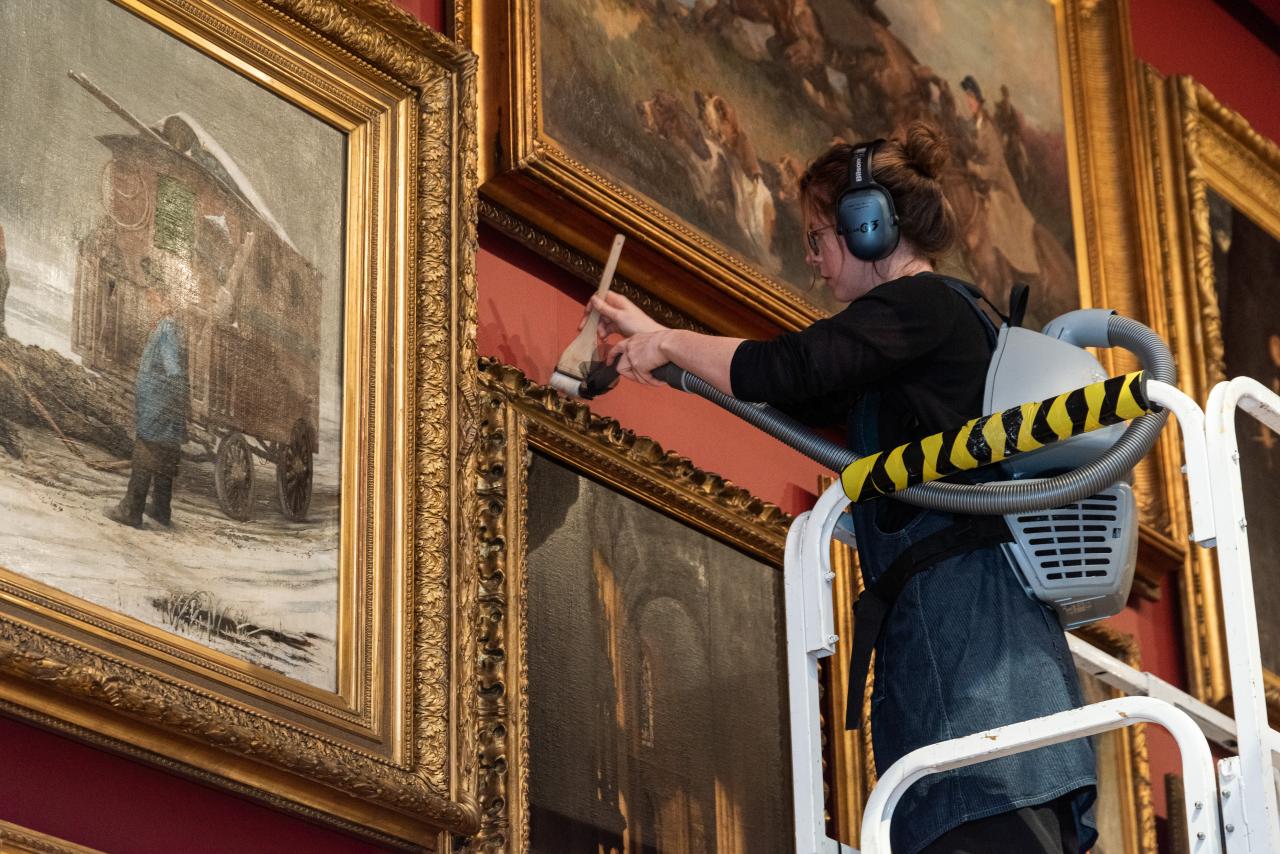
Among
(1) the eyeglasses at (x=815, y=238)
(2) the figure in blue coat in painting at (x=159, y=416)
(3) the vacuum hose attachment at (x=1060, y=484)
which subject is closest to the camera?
(3) the vacuum hose attachment at (x=1060, y=484)

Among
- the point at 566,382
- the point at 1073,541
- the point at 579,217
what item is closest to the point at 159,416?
the point at 566,382

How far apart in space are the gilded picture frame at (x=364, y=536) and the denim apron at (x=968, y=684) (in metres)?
0.72

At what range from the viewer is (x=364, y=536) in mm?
3451

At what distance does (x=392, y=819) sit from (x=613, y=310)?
0.95m

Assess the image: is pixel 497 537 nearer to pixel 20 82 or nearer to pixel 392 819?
pixel 392 819

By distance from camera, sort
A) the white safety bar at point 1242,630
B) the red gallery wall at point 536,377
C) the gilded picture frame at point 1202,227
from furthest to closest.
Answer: the gilded picture frame at point 1202,227 < the red gallery wall at point 536,377 < the white safety bar at point 1242,630

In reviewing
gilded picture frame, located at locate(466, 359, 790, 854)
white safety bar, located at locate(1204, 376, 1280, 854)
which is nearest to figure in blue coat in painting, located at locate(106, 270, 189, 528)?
gilded picture frame, located at locate(466, 359, 790, 854)

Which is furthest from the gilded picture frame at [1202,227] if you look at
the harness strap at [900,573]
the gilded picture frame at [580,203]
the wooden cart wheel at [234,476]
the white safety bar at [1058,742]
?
the wooden cart wheel at [234,476]

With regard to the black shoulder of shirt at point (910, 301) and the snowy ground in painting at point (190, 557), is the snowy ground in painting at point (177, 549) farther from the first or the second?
the black shoulder of shirt at point (910, 301)

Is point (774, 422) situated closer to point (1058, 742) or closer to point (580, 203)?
point (1058, 742)

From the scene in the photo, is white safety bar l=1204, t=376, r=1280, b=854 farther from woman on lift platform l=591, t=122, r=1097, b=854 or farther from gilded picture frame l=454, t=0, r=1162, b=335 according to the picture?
gilded picture frame l=454, t=0, r=1162, b=335

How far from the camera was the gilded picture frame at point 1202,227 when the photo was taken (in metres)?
5.55

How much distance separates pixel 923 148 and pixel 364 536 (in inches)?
42.3

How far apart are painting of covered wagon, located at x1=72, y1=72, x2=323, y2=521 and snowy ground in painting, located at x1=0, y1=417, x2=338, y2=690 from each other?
46 mm
